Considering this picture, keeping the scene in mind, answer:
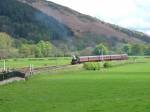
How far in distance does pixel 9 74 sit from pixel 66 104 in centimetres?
1466

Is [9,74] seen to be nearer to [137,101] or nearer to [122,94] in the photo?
[122,94]

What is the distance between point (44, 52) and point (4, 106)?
11096cm

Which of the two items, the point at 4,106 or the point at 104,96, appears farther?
the point at 104,96

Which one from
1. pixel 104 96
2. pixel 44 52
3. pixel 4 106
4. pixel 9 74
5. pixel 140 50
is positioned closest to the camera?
pixel 4 106

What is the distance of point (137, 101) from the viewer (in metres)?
18.4

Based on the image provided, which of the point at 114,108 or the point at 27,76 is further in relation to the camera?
the point at 27,76

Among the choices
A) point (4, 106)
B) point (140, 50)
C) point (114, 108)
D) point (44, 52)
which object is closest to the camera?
Answer: point (114, 108)

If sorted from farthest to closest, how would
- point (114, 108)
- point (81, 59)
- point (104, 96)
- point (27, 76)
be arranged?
1. point (81, 59)
2. point (27, 76)
3. point (104, 96)
4. point (114, 108)

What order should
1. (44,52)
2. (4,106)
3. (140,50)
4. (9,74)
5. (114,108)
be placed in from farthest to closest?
(140,50) < (44,52) < (9,74) < (4,106) < (114,108)

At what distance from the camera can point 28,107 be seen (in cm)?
1772

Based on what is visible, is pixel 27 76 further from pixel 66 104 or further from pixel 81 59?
pixel 81 59

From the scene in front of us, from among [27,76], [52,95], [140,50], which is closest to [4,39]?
[140,50]

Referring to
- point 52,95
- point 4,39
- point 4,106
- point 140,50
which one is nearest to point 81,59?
point 52,95

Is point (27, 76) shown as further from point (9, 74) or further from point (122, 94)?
point (122, 94)
